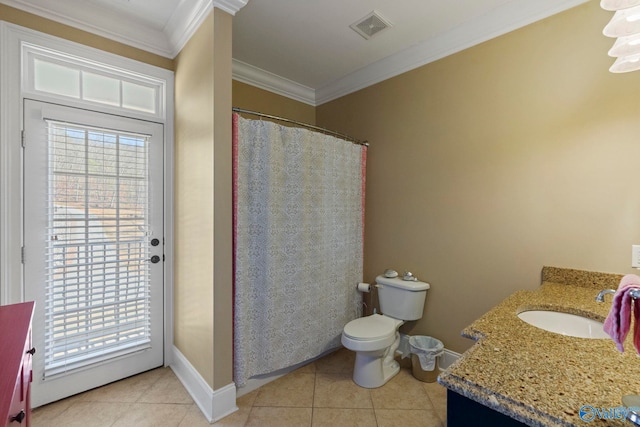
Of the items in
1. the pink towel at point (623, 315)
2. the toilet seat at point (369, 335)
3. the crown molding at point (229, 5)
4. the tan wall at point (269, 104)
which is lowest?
the toilet seat at point (369, 335)

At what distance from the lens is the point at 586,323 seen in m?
1.25

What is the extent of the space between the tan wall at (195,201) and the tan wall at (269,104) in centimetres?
60

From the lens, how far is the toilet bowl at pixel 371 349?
6.33 feet

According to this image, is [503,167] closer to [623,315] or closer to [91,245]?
[623,315]

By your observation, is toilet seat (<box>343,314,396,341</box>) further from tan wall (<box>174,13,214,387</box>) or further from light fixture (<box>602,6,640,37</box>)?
light fixture (<box>602,6,640,37</box>)

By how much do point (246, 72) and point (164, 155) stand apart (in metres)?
1.11

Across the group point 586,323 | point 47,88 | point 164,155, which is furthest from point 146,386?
point 586,323

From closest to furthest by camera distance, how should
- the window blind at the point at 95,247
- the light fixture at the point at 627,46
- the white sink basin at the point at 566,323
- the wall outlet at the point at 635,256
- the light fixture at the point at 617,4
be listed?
the light fixture at the point at 617,4 → the light fixture at the point at 627,46 → the white sink basin at the point at 566,323 → the wall outlet at the point at 635,256 → the window blind at the point at 95,247

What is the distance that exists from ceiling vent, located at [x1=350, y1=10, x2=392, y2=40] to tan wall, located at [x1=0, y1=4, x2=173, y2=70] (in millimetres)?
1483

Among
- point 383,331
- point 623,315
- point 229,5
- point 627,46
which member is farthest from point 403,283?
point 229,5

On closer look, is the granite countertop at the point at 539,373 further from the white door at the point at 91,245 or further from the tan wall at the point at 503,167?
the white door at the point at 91,245

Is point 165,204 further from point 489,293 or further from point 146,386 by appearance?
point 489,293

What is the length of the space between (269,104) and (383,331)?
92.6 inches
